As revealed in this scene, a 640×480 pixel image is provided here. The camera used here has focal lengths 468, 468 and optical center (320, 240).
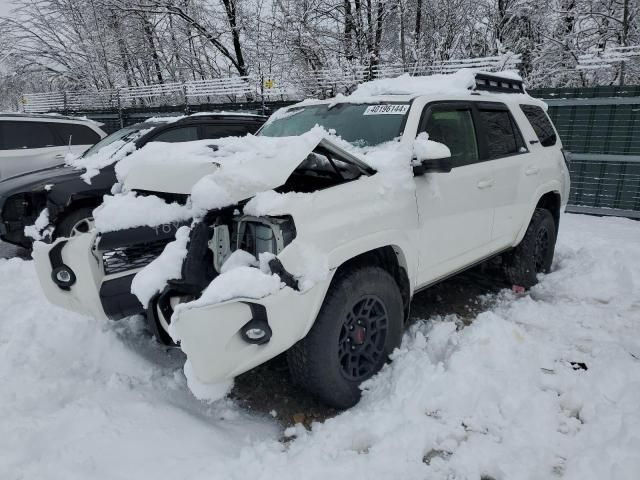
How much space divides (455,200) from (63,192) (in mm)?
4375

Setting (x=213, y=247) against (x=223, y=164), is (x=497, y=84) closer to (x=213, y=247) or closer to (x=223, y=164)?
(x=223, y=164)

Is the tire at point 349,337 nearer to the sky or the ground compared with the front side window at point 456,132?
nearer to the ground

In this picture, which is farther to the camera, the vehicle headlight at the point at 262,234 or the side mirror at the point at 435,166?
the side mirror at the point at 435,166

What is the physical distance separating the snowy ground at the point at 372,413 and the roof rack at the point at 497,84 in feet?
7.00

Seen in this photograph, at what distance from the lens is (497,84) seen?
15.0 ft

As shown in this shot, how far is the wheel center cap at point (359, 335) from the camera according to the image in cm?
276

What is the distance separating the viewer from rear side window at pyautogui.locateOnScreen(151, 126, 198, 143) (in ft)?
19.8

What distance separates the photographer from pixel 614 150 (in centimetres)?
753

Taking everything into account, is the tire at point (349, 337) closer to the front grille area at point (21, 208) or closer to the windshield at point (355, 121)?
the windshield at point (355, 121)

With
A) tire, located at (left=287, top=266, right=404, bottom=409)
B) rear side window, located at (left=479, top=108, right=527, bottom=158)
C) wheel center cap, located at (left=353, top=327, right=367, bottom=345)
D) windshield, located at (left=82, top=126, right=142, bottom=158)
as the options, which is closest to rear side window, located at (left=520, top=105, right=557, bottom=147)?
rear side window, located at (left=479, top=108, right=527, bottom=158)

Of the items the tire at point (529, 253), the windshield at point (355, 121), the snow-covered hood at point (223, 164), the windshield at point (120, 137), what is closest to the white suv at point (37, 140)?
the windshield at point (120, 137)

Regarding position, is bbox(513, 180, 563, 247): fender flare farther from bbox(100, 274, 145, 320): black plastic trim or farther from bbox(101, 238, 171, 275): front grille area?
bbox(100, 274, 145, 320): black plastic trim

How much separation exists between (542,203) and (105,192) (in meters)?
4.84

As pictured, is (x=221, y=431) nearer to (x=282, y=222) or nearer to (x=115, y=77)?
(x=282, y=222)
